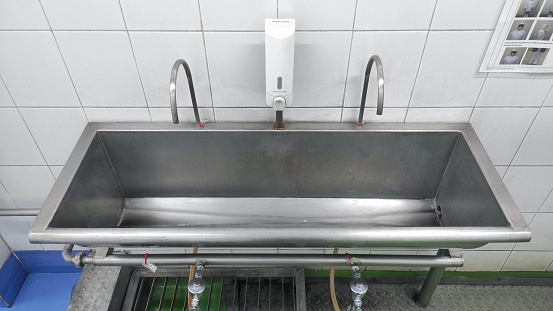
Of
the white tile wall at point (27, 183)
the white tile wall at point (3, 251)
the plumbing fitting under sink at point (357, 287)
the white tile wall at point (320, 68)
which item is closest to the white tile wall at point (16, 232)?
the white tile wall at point (3, 251)

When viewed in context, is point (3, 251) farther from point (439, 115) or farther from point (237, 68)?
point (439, 115)

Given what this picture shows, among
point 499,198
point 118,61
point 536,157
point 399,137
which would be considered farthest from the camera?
point 536,157

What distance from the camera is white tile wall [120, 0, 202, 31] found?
40.3 inches

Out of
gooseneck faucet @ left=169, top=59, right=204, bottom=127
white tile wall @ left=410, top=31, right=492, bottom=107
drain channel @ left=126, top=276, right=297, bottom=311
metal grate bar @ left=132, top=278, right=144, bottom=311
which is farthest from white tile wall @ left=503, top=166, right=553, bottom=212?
metal grate bar @ left=132, top=278, right=144, bottom=311

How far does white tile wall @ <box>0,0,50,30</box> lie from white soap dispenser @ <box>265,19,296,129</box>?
0.68m

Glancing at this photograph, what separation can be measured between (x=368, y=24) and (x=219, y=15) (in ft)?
1.47

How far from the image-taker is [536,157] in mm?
1336

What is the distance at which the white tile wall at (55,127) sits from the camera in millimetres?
1243

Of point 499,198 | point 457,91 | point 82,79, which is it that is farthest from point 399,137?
point 82,79

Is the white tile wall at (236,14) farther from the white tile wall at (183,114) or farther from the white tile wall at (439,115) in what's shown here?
the white tile wall at (439,115)

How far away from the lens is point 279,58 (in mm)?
985

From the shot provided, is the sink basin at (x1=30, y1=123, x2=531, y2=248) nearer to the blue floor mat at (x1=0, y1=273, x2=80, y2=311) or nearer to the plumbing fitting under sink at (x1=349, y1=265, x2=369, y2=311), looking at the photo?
the plumbing fitting under sink at (x1=349, y1=265, x2=369, y2=311)

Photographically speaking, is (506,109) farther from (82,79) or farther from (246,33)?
(82,79)

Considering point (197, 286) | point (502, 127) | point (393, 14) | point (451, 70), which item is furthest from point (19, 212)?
point (502, 127)
